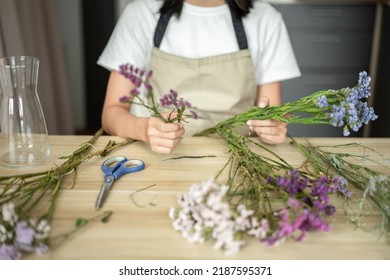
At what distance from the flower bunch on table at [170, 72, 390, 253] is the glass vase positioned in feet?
1.25

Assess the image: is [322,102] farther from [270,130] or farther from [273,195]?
[270,130]

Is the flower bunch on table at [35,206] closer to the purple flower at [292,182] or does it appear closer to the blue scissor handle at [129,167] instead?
the blue scissor handle at [129,167]

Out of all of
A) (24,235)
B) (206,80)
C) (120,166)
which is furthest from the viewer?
(206,80)

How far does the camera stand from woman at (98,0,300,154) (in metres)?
1.56

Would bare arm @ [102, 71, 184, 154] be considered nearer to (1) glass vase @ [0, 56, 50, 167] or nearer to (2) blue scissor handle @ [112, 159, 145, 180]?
(2) blue scissor handle @ [112, 159, 145, 180]

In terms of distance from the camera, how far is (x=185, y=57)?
1.58m

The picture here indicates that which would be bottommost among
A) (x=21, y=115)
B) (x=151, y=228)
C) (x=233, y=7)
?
(x=151, y=228)

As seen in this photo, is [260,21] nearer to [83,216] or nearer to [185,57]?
[185,57]

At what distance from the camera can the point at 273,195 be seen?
0.92 meters

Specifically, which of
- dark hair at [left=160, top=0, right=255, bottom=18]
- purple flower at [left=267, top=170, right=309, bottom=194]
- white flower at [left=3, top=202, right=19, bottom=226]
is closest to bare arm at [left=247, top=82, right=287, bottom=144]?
purple flower at [left=267, top=170, right=309, bottom=194]

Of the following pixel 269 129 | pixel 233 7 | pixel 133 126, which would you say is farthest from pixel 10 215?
pixel 233 7

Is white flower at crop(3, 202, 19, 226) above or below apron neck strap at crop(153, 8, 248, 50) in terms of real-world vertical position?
below

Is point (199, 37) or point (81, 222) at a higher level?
point (199, 37)

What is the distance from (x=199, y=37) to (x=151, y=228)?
0.91 m
